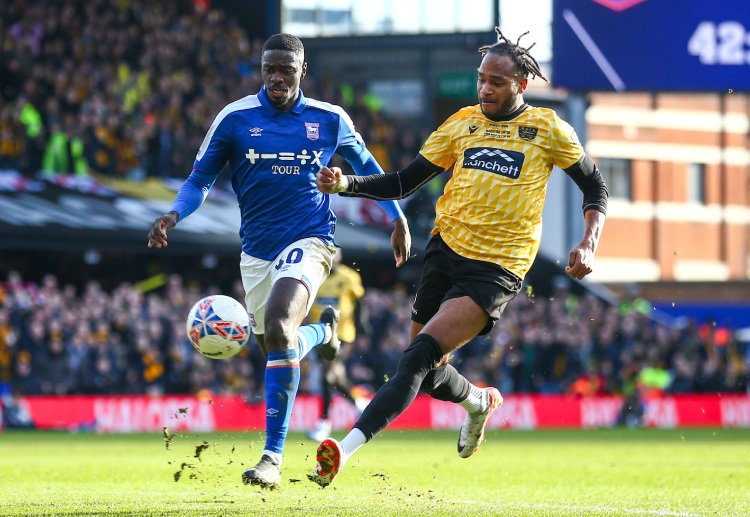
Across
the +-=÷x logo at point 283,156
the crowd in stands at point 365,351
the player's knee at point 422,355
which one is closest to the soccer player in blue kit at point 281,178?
the +-=÷x logo at point 283,156

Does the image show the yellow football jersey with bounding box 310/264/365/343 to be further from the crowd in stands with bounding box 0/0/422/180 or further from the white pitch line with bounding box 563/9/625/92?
the crowd in stands with bounding box 0/0/422/180

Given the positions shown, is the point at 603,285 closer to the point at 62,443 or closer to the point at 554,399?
the point at 554,399

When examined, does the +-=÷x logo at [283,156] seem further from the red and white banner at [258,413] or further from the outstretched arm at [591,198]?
the red and white banner at [258,413]

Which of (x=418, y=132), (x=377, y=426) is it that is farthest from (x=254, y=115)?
(x=418, y=132)

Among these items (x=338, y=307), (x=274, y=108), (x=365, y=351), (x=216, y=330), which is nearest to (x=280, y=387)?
(x=216, y=330)

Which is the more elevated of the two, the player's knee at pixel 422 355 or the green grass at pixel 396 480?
the player's knee at pixel 422 355

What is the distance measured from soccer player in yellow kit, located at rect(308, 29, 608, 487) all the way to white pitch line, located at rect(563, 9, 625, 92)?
43.0 ft

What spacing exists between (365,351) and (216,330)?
13.3 metres

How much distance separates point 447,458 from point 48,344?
888cm

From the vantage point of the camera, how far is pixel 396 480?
10023 millimetres

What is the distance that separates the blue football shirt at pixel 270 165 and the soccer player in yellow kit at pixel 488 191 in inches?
42.4

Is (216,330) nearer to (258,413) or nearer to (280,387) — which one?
(280,387)

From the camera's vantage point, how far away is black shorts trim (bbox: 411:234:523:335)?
296 inches

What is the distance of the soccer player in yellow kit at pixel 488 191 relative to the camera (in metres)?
7.53
